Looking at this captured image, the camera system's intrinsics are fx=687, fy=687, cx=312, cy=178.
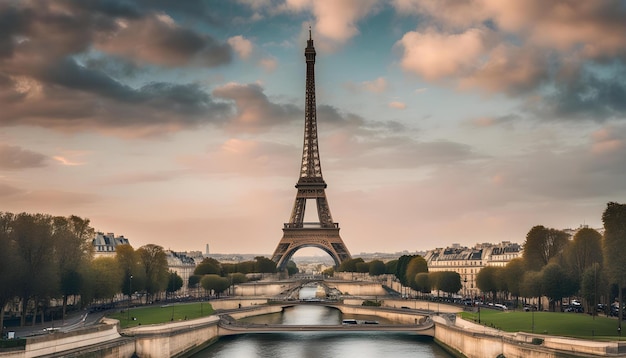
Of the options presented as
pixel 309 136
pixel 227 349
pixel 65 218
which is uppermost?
pixel 309 136

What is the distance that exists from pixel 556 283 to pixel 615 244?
45.1 feet

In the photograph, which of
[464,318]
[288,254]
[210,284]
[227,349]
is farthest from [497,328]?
[288,254]

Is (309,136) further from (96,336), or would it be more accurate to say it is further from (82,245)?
(96,336)

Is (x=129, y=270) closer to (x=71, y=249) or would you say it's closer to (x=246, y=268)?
(x=71, y=249)

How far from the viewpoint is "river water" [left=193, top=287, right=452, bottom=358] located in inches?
2569

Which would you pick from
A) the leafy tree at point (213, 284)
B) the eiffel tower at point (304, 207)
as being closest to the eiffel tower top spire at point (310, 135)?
the eiffel tower at point (304, 207)

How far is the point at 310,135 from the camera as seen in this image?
162750 mm

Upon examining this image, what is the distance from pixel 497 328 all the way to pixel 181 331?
28.2m

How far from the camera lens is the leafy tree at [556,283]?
73.4 meters

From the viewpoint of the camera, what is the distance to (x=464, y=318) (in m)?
70.8

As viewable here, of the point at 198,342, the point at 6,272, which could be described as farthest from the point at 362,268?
the point at 6,272

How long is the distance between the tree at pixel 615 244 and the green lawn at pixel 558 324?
11.7 ft

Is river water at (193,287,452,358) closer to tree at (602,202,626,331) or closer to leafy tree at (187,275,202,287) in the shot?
tree at (602,202,626,331)

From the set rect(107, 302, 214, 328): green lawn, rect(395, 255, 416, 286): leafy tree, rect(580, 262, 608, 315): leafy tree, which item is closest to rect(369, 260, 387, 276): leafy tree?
rect(395, 255, 416, 286): leafy tree
